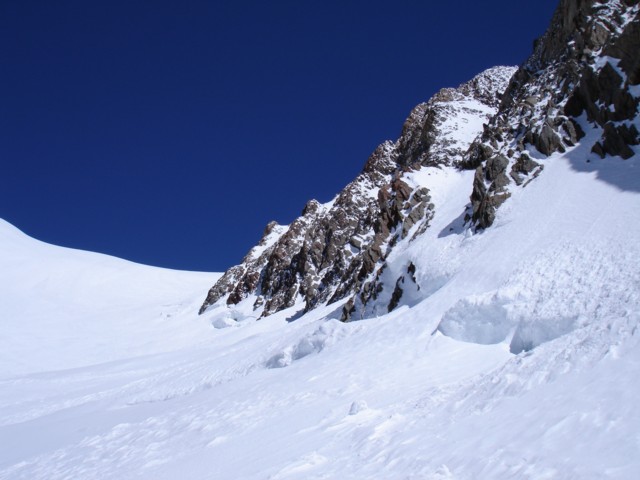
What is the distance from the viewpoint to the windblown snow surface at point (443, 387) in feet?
24.0

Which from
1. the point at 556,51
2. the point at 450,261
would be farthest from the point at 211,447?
the point at 556,51

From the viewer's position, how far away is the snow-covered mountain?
780cm

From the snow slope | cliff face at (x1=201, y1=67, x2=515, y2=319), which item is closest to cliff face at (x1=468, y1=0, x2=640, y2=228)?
cliff face at (x1=201, y1=67, x2=515, y2=319)

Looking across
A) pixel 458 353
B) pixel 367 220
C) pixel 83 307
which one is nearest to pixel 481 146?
pixel 367 220

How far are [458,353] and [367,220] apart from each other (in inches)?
1422

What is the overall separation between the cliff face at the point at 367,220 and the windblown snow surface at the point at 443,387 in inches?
188

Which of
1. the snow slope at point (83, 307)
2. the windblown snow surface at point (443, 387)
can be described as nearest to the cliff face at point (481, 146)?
the windblown snow surface at point (443, 387)

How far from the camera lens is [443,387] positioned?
11.0m

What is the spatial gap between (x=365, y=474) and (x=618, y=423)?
3.54m

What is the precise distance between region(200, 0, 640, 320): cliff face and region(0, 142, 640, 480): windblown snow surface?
4.15ft

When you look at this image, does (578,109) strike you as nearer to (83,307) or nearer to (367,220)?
(367,220)

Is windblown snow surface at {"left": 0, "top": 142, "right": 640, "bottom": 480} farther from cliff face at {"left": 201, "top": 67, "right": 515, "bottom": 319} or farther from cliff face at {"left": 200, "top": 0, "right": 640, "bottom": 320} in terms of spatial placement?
cliff face at {"left": 201, "top": 67, "right": 515, "bottom": 319}

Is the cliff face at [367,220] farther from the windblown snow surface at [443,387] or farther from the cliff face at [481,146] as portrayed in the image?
the windblown snow surface at [443,387]

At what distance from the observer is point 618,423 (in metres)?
6.49
